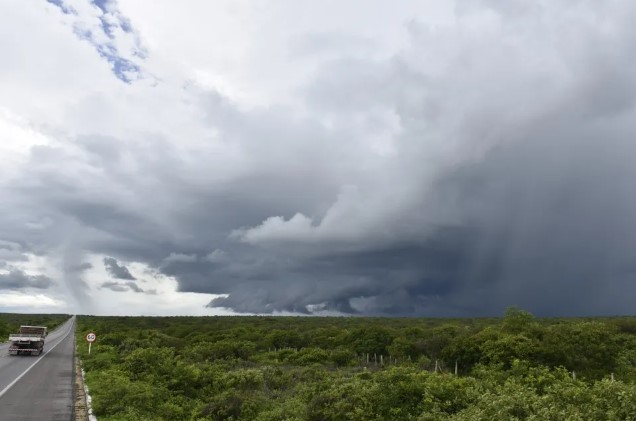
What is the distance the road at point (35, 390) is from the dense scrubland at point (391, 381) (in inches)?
53.7

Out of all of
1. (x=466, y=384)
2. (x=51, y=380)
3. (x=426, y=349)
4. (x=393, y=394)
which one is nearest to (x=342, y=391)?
(x=393, y=394)

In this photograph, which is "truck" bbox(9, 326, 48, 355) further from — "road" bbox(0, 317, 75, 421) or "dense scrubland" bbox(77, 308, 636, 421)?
"dense scrubland" bbox(77, 308, 636, 421)

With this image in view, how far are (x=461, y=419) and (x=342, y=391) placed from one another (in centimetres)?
647

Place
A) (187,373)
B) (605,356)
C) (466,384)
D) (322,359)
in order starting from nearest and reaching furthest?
(466,384) → (187,373) → (605,356) → (322,359)

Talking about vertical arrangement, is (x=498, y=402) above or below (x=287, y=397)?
above

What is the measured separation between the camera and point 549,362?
120ft

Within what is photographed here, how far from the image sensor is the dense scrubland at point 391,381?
13242mm

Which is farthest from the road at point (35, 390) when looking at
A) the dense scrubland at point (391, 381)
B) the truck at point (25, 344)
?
the truck at point (25, 344)

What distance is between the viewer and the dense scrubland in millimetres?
13242

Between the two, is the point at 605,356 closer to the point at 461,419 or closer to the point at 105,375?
the point at 461,419

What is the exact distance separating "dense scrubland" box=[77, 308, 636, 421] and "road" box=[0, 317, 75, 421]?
4.48ft

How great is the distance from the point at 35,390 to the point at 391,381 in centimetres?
1745

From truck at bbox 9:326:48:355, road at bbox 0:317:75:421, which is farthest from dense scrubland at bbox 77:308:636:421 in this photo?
truck at bbox 9:326:48:355

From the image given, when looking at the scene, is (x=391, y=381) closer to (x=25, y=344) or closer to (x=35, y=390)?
(x=35, y=390)
